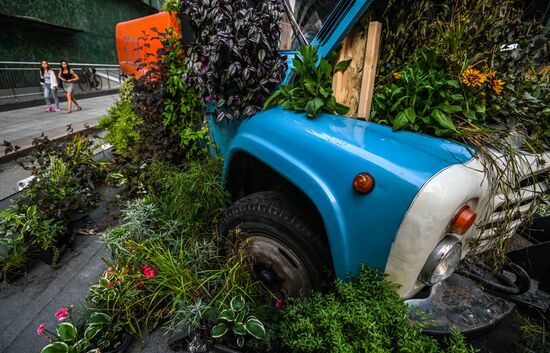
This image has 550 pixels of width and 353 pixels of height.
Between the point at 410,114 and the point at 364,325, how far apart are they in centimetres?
111

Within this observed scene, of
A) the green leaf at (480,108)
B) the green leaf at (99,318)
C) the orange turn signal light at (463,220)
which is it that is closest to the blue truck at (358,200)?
the orange turn signal light at (463,220)

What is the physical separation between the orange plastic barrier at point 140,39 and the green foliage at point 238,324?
2546 mm

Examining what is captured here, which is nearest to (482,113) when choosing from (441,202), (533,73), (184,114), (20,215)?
(533,73)

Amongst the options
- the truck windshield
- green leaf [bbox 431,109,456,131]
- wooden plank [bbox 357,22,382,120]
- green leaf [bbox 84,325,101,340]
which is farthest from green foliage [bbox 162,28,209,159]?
green leaf [bbox 431,109,456,131]

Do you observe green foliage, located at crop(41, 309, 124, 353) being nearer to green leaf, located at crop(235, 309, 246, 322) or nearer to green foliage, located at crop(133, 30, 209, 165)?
green leaf, located at crop(235, 309, 246, 322)

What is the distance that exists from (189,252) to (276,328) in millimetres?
961

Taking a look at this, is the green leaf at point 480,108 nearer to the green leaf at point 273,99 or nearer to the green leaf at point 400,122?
the green leaf at point 400,122

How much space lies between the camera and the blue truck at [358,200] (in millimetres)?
1142

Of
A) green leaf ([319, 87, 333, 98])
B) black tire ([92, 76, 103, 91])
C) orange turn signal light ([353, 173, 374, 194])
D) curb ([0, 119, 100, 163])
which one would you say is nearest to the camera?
orange turn signal light ([353, 173, 374, 194])

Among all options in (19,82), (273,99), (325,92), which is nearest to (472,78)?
(325,92)

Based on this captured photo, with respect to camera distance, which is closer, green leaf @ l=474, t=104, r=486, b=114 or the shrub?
green leaf @ l=474, t=104, r=486, b=114

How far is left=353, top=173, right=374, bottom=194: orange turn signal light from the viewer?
48.2 inches

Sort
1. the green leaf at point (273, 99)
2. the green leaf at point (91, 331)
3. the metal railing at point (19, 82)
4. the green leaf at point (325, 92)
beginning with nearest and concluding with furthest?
the green leaf at point (91, 331) < the green leaf at point (325, 92) < the green leaf at point (273, 99) < the metal railing at point (19, 82)

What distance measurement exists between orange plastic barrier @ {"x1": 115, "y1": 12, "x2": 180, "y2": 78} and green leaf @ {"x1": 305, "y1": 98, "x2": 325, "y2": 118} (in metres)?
1.80
